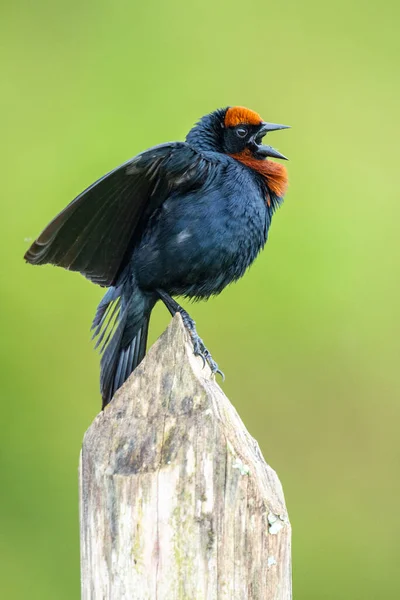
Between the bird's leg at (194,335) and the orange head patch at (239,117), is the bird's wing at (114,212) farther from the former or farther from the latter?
the orange head patch at (239,117)

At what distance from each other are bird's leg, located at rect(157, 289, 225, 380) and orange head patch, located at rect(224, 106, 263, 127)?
0.77 m

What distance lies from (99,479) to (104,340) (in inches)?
61.5

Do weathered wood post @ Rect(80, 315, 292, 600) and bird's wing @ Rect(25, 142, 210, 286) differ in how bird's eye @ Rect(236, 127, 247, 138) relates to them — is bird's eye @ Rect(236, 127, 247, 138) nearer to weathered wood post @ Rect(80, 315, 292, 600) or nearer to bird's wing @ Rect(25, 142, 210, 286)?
bird's wing @ Rect(25, 142, 210, 286)

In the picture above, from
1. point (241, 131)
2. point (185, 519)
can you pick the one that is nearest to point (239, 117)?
point (241, 131)

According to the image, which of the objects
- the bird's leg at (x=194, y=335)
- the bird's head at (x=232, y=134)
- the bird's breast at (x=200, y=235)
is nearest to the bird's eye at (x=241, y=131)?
the bird's head at (x=232, y=134)

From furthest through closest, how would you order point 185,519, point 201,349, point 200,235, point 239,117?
point 239,117 < point 200,235 < point 201,349 < point 185,519

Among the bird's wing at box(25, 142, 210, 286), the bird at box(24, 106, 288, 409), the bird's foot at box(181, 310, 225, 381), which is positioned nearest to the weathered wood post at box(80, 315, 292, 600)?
the bird's foot at box(181, 310, 225, 381)

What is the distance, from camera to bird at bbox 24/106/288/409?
3328 mm

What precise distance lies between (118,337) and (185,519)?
64.0 inches

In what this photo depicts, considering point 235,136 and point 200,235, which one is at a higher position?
A: point 235,136

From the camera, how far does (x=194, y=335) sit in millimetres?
3238

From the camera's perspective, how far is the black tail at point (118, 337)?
353 centimetres

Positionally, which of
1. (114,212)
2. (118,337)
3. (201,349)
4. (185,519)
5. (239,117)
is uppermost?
(239,117)

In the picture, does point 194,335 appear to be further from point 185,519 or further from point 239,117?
point 185,519
